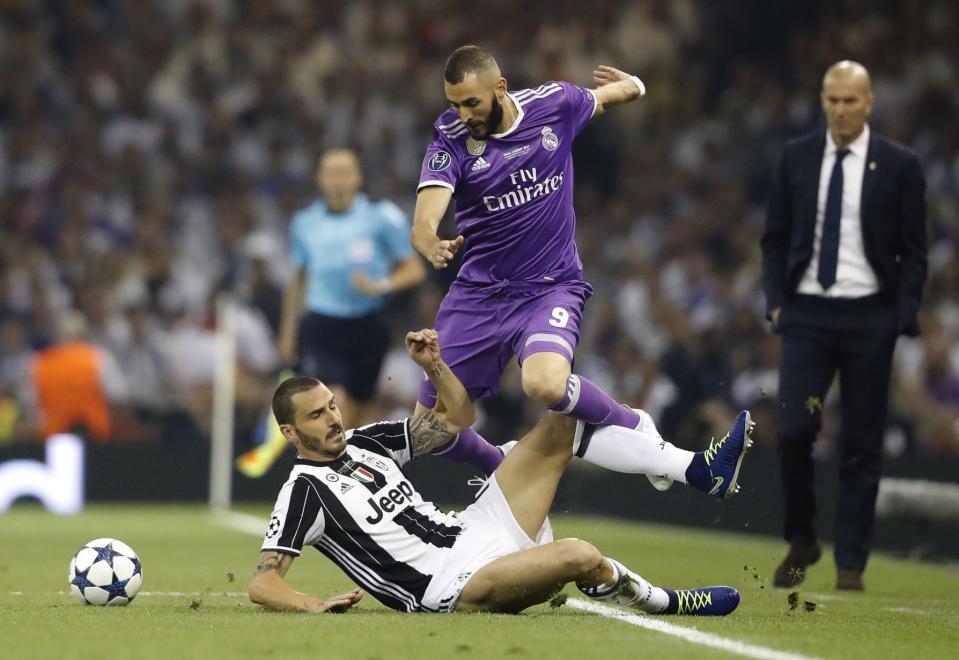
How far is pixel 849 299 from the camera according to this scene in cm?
877

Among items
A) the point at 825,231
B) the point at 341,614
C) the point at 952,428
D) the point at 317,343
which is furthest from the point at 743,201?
the point at 341,614

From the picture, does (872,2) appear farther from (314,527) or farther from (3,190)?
(314,527)

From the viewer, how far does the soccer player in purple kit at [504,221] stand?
7.51 m

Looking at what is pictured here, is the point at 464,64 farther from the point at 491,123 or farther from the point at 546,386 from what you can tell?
the point at 546,386

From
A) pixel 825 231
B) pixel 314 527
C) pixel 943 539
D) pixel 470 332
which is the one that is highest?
pixel 825 231

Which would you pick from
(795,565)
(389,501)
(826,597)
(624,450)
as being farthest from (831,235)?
(389,501)

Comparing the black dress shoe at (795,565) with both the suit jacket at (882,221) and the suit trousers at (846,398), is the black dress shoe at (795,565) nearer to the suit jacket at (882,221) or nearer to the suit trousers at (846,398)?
the suit trousers at (846,398)

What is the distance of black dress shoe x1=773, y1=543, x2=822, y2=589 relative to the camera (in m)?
8.65

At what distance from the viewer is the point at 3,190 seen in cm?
1917

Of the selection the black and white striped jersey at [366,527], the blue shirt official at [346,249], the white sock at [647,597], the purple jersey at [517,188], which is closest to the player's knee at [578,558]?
the white sock at [647,597]

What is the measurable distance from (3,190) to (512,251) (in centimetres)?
1269

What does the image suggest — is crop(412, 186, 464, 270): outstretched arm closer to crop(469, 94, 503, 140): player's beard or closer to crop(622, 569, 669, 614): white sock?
crop(469, 94, 503, 140): player's beard

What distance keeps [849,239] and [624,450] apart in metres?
2.21

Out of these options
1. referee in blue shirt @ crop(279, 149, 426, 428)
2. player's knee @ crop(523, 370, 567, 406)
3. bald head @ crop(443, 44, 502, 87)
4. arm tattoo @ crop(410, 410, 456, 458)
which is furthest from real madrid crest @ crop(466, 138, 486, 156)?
referee in blue shirt @ crop(279, 149, 426, 428)
